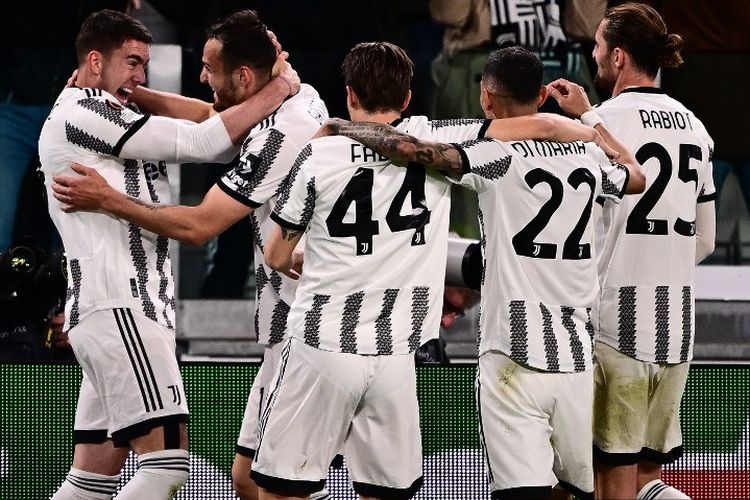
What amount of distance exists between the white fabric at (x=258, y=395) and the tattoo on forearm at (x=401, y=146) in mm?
911

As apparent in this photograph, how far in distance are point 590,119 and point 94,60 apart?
5.13ft

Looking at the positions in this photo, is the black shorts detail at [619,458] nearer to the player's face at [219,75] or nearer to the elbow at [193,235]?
the elbow at [193,235]

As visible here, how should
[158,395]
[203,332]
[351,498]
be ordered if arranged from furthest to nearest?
[203,332]
[351,498]
[158,395]

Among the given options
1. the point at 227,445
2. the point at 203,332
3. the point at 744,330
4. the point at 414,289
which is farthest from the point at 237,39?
the point at 744,330

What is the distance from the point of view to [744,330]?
8641 mm

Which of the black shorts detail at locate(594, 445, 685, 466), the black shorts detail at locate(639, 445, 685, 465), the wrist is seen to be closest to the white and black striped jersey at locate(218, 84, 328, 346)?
the wrist

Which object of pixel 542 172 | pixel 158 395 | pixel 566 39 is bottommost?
pixel 158 395

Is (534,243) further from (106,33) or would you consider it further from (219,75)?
(106,33)

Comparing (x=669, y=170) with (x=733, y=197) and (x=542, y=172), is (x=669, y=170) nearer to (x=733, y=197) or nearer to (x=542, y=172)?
(x=542, y=172)

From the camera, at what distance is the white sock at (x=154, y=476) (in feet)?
12.9

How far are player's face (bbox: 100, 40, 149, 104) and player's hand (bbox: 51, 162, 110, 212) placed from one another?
0.32m

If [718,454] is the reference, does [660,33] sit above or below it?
above

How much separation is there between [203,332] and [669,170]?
Result: 4.96 meters

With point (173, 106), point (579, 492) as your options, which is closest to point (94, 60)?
point (173, 106)
